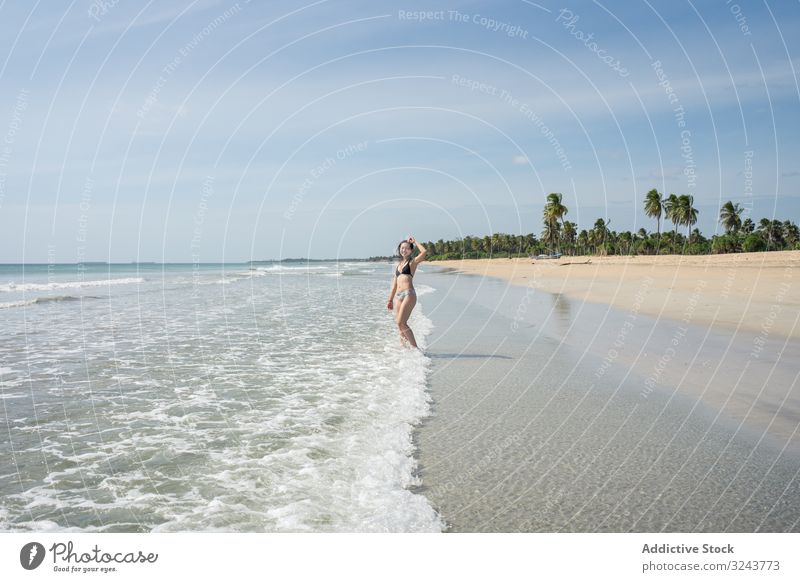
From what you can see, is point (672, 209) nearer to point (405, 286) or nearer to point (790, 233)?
point (790, 233)

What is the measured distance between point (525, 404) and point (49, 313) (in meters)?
24.7

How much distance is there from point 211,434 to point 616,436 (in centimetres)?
561

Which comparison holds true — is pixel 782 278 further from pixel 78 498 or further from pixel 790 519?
pixel 78 498

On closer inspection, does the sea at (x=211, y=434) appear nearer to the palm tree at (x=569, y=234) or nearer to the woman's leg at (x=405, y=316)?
the woman's leg at (x=405, y=316)

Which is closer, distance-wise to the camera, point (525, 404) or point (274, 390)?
point (525, 404)

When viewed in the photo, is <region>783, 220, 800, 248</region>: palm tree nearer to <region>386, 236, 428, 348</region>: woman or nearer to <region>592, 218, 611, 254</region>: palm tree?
<region>592, 218, 611, 254</region>: palm tree

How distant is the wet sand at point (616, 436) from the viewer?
5.07 m

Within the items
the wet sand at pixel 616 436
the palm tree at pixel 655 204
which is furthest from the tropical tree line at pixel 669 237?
the wet sand at pixel 616 436

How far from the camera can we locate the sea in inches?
203

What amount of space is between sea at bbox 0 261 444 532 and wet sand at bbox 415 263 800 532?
630mm

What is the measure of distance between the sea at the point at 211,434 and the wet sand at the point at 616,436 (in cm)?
63
